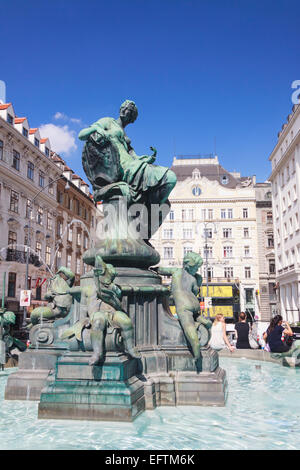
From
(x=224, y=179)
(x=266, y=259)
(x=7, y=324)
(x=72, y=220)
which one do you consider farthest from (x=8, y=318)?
(x=224, y=179)

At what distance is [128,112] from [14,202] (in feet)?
96.7

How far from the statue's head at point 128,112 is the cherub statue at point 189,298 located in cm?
245

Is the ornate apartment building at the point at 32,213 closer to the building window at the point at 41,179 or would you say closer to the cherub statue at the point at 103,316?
the building window at the point at 41,179

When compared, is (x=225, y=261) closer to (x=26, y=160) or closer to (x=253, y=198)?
(x=253, y=198)

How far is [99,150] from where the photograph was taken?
558 centimetres

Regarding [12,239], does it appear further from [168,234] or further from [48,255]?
[168,234]

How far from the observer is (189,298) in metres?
5.08

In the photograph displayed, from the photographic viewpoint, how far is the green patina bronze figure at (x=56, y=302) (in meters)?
5.68

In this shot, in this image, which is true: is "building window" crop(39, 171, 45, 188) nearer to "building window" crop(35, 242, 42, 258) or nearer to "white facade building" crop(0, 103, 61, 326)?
"white facade building" crop(0, 103, 61, 326)

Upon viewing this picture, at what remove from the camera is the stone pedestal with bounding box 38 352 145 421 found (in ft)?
12.6

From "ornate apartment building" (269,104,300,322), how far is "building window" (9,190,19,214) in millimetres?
25183

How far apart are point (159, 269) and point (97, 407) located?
2245 mm

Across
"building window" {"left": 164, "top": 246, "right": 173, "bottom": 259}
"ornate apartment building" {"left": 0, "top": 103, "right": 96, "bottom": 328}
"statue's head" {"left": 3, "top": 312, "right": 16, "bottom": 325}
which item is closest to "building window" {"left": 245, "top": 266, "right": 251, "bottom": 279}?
"building window" {"left": 164, "top": 246, "right": 173, "bottom": 259}
